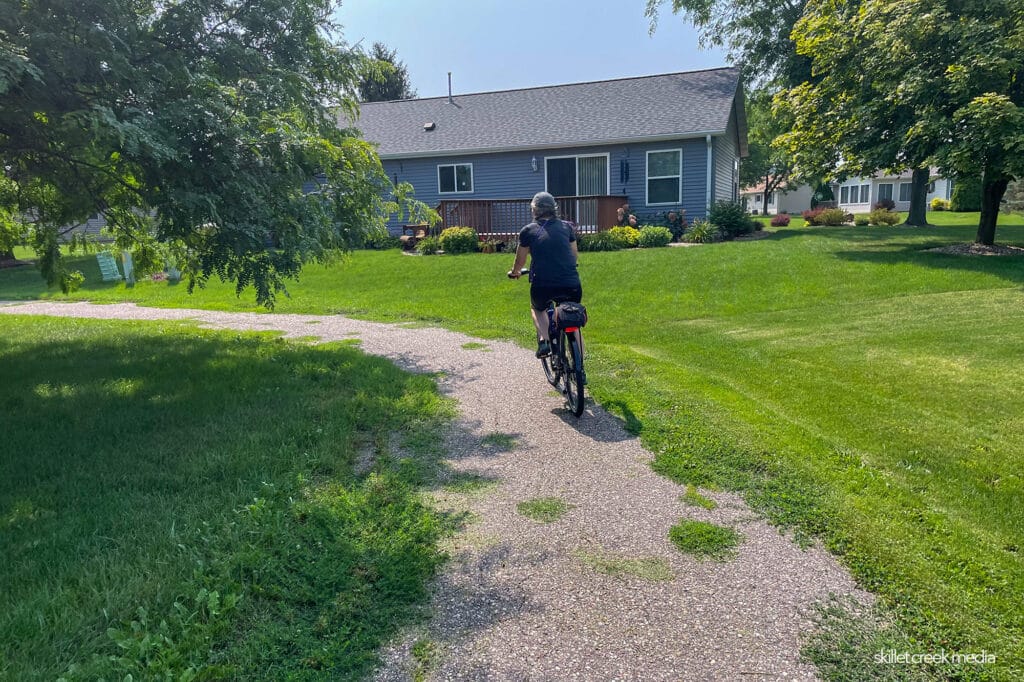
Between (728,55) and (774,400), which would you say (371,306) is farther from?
(728,55)

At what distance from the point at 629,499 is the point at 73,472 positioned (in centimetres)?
355

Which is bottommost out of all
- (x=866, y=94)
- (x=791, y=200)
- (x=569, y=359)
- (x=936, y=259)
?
(x=569, y=359)

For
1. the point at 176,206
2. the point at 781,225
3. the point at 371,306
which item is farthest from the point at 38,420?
the point at 781,225

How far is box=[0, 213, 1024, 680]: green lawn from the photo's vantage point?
2.89 metres

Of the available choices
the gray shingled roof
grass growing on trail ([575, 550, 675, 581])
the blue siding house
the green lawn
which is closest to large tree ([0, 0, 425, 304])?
the green lawn

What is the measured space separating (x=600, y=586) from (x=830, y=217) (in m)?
27.9

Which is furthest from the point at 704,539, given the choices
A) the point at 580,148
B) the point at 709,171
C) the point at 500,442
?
the point at 580,148

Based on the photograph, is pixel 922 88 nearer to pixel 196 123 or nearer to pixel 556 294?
pixel 556 294

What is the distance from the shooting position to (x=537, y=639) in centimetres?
246

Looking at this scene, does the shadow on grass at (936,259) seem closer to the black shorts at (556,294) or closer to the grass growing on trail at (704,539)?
the black shorts at (556,294)

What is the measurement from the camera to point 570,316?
5.08 metres

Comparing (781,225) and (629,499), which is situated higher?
(781,225)

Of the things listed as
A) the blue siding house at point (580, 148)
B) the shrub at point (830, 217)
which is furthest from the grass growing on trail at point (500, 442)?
the shrub at point (830, 217)

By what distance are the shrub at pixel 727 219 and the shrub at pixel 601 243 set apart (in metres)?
3.57
